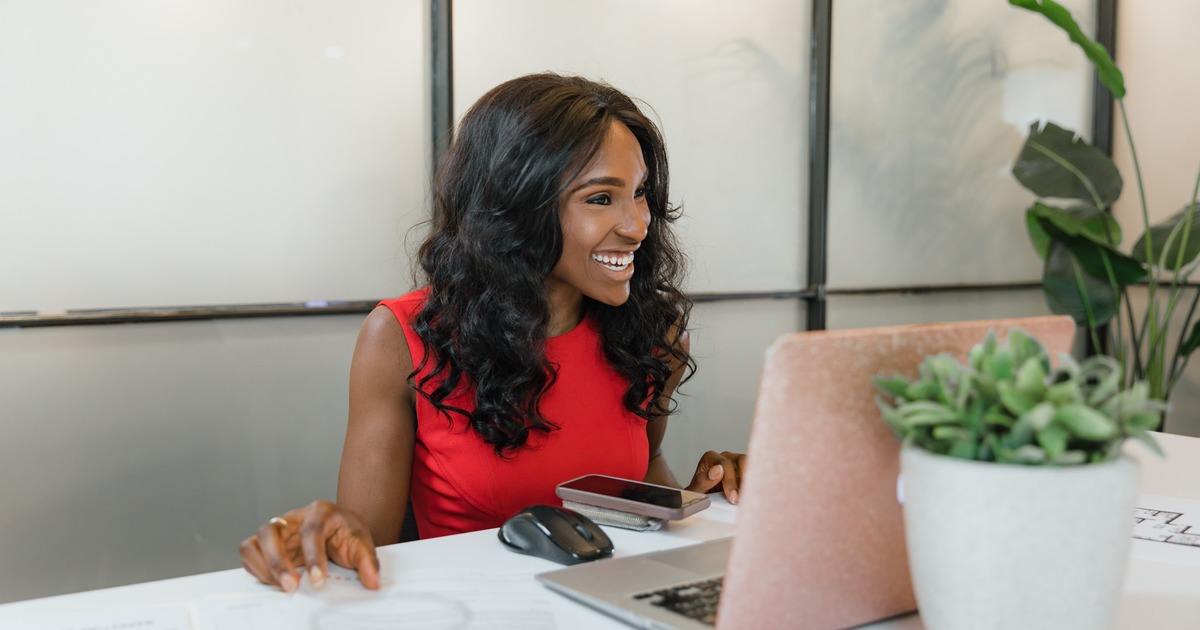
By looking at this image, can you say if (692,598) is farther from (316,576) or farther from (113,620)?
(113,620)

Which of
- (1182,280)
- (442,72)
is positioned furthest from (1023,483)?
(1182,280)

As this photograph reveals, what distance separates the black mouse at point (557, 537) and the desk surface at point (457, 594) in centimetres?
Answer: 1

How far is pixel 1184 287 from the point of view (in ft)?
12.7

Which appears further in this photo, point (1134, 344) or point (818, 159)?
point (1134, 344)

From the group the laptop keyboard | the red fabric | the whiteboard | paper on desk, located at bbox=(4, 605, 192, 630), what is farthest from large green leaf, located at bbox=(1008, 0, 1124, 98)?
paper on desk, located at bbox=(4, 605, 192, 630)

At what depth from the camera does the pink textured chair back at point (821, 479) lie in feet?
2.53

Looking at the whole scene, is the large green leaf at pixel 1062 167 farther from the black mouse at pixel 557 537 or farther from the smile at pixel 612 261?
the black mouse at pixel 557 537

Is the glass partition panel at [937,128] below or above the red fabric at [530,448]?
above

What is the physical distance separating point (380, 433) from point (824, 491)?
0.96 meters

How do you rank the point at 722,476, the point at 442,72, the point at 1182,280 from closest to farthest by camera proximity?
the point at 722,476 < the point at 442,72 < the point at 1182,280

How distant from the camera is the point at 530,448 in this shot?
1.69 m

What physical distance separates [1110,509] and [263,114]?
2.12 metres

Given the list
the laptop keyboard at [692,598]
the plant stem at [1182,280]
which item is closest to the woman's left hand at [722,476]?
the laptop keyboard at [692,598]

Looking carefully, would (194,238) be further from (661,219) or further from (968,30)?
(968,30)
